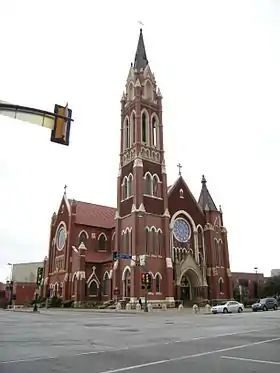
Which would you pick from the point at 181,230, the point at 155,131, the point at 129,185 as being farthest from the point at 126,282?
the point at 155,131

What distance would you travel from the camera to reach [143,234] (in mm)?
46594

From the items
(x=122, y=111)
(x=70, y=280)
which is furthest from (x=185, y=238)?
(x=122, y=111)

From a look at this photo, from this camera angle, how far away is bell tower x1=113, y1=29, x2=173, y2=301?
46344 mm

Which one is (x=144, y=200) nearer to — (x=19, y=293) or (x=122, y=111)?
(x=122, y=111)

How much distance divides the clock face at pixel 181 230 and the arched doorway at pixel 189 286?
4.74 meters

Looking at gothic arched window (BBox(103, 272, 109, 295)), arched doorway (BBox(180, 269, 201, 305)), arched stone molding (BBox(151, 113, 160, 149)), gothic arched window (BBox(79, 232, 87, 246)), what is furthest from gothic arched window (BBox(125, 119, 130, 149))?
arched doorway (BBox(180, 269, 201, 305))

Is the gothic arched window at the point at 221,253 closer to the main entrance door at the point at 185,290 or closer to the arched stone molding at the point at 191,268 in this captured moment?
the arched stone molding at the point at 191,268

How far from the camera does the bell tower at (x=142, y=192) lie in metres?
46.3

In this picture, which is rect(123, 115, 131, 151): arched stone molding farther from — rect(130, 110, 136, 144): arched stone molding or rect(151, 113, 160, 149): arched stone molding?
rect(151, 113, 160, 149): arched stone molding

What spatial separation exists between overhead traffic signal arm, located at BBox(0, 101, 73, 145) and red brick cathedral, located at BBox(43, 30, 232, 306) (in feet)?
114

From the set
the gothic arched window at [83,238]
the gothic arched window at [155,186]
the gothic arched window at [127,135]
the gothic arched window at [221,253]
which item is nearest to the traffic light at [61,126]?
the gothic arched window at [155,186]

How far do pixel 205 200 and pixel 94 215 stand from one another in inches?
747

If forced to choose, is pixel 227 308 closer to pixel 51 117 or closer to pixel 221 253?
pixel 221 253

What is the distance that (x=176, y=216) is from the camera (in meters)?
53.5
